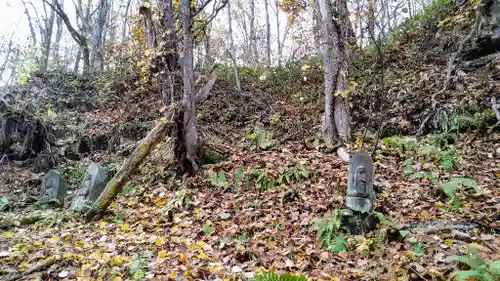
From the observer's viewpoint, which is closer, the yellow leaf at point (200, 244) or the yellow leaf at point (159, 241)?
the yellow leaf at point (200, 244)

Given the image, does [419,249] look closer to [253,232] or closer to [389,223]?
[389,223]

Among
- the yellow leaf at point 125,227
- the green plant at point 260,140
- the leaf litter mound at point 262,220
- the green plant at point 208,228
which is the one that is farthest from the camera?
the green plant at point 260,140

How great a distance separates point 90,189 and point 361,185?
5017 millimetres

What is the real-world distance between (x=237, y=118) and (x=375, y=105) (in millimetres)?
4118

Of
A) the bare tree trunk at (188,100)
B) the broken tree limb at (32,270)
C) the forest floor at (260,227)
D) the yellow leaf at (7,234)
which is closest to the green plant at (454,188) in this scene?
the forest floor at (260,227)

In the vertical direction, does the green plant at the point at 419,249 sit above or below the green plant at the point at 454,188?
below

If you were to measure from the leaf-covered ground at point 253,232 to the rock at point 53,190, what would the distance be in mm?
793

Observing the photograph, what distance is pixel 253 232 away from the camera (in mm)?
5051

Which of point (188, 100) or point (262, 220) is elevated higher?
point (188, 100)

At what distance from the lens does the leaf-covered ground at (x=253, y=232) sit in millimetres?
3980

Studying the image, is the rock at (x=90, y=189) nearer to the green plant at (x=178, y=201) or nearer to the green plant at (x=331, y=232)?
the green plant at (x=178, y=201)

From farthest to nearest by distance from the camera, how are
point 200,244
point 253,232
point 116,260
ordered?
point 253,232 → point 200,244 → point 116,260

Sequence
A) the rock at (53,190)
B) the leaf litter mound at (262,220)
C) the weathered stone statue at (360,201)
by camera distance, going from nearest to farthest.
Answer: the leaf litter mound at (262,220), the weathered stone statue at (360,201), the rock at (53,190)

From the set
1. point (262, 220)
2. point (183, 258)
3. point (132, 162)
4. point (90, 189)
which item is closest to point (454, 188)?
point (262, 220)
